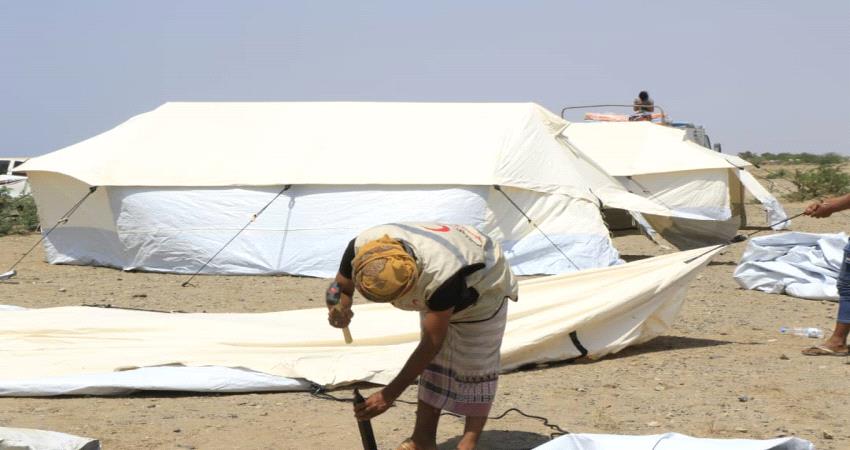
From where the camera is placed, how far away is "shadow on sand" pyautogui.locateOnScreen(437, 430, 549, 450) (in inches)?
183

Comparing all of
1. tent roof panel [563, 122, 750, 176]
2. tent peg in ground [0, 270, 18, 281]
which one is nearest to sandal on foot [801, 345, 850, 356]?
tent peg in ground [0, 270, 18, 281]

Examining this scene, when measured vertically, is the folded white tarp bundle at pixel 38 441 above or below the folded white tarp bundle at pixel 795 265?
above

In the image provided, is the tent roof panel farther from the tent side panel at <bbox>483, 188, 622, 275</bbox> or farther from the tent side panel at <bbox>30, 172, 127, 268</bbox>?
the tent side panel at <bbox>30, 172, 127, 268</bbox>

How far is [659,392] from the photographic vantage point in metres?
5.74

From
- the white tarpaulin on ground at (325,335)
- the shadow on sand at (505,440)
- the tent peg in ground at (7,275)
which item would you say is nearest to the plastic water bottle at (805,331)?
the white tarpaulin on ground at (325,335)

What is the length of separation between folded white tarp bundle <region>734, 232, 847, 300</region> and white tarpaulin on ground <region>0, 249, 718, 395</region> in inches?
127

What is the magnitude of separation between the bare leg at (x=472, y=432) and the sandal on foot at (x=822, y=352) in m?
3.22

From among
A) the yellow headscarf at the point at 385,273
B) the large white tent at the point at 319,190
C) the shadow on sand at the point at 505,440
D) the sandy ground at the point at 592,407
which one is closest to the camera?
the yellow headscarf at the point at 385,273

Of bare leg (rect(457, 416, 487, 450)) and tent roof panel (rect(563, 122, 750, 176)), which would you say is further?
tent roof panel (rect(563, 122, 750, 176))

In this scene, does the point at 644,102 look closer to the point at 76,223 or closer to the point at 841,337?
the point at 76,223

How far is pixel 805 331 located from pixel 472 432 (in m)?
4.27

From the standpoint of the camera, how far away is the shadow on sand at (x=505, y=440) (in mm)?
4637

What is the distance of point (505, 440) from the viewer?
4.75 meters

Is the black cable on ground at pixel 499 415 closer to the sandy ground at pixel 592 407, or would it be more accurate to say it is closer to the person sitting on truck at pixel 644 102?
the sandy ground at pixel 592 407
